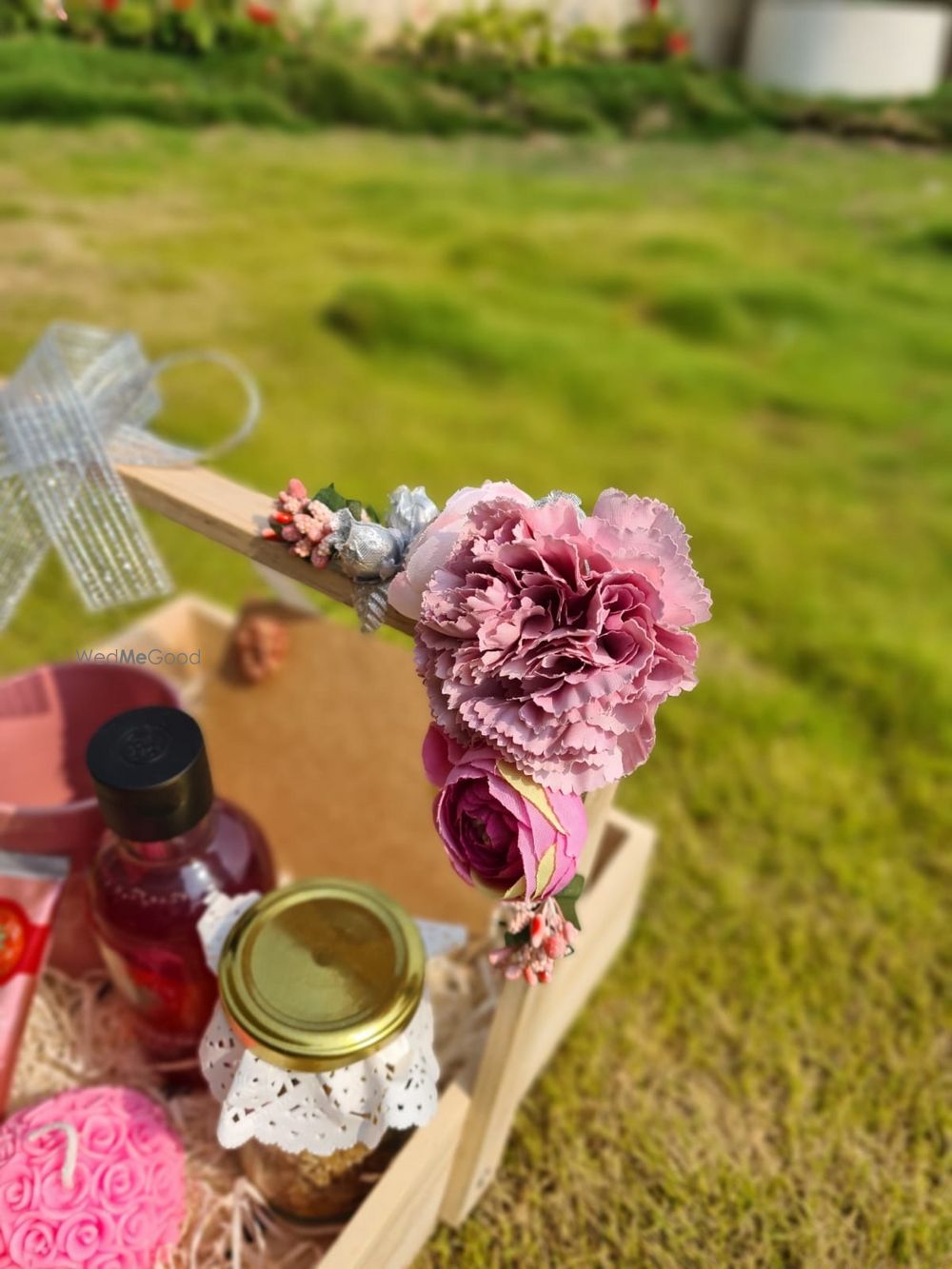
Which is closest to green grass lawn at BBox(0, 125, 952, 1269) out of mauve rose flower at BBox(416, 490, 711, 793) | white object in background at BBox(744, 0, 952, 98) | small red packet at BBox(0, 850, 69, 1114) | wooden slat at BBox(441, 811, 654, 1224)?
wooden slat at BBox(441, 811, 654, 1224)

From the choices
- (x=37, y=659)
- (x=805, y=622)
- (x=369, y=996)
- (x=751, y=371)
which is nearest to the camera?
(x=369, y=996)

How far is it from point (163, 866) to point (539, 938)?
22 centimetres

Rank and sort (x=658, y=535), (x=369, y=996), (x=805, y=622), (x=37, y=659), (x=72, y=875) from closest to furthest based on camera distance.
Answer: (x=658, y=535) < (x=369, y=996) < (x=72, y=875) < (x=37, y=659) < (x=805, y=622)

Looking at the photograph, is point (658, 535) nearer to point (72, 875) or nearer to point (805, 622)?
point (72, 875)

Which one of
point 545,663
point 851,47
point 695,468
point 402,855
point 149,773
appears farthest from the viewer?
point 695,468

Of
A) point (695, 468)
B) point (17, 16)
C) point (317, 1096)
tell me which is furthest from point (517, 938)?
point (695, 468)

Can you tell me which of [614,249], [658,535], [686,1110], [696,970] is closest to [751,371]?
[614,249]

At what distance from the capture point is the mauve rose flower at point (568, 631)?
0.28m

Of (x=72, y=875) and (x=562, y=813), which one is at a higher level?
(x=562, y=813)

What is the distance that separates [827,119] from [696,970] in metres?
1.13

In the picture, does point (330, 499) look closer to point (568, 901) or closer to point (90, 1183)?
point (568, 901)

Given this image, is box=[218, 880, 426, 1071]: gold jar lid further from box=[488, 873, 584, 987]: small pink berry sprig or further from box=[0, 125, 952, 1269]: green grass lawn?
box=[0, 125, 952, 1269]: green grass lawn

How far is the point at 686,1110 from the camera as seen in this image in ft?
1.93

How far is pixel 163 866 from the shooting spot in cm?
44
